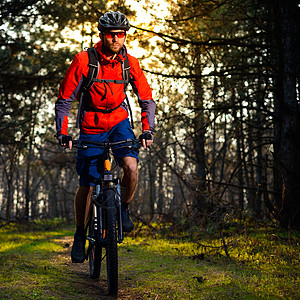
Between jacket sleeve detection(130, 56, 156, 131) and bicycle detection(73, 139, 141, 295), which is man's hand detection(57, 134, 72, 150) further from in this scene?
jacket sleeve detection(130, 56, 156, 131)

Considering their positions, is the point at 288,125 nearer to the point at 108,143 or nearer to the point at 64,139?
the point at 108,143

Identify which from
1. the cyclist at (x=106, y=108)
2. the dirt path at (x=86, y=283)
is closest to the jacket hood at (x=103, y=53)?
the cyclist at (x=106, y=108)

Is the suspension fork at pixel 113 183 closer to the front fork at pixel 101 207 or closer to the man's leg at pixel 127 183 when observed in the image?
the front fork at pixel 101 207

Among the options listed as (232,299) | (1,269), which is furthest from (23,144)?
(232,299)

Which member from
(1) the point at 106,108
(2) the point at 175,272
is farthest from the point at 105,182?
(2) the point at 175,272

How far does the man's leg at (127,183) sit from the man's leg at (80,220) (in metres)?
0.42

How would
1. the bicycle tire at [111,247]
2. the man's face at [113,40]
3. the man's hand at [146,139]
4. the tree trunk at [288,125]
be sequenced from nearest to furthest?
the bicycle tire at [111,247]
the man's hand at [146,139]
the man's face at [113,40]
the tree trunk at [288,125]

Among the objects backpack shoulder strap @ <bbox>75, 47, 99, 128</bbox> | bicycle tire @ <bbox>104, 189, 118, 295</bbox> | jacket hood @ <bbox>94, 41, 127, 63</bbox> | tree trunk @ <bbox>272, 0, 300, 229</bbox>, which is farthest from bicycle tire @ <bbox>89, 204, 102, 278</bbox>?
tree trunk @ <bbox>272, 0, 300, 229</bbox>

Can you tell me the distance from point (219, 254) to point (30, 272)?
2.71 m

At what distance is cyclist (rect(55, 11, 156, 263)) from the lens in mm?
3861

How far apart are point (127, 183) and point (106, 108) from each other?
84 cm

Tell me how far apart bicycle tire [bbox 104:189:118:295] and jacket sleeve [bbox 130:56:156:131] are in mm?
997

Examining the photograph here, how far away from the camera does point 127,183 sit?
4.02 metres

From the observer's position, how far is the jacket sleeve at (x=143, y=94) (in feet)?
13.5
